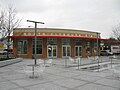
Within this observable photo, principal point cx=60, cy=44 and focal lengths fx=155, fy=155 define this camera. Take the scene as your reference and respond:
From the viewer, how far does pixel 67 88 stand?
7.62 meters

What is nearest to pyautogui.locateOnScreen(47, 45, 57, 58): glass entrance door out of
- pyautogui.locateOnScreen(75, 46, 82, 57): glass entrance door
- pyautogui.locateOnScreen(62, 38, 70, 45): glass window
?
pyautogui.locateOnScreen(62, 38, 70, 45): glass window

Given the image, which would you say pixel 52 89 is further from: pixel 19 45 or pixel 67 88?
pixel 19 45

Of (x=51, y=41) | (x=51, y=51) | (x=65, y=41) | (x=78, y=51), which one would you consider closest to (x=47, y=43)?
(x=51, y=41)

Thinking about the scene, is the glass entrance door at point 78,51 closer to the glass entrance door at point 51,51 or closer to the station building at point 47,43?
the station building at point 47,43

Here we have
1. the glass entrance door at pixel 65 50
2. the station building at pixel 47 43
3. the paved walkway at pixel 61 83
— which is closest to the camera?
the paved walkway at pixel 61 83

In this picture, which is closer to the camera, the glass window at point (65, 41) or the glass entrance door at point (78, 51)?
the glass window at point (65, 41)

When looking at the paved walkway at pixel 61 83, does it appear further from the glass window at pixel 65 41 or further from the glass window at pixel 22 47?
the glass window at pixel 65 41

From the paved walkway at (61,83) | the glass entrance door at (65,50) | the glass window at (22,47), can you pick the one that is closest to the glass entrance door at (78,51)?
the glass entrance door at (65,50)

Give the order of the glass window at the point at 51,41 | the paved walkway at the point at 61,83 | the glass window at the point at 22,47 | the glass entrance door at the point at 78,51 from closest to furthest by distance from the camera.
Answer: the paved walkway at the point at 61,83
the glass window at the point at 22,47
the glass window at the point at 51,41
the glass entrance door at the point at 78,51

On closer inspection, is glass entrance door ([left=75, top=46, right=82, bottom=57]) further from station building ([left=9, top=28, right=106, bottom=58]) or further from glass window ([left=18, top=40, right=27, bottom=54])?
glass window ([left=18, top=40, right=27, bottom=54])

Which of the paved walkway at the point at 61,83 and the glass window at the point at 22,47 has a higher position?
the glass window at the point at 22,47

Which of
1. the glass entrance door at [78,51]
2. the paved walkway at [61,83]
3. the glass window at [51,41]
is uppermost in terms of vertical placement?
the glass window at [51,41]

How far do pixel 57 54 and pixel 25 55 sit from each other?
6694 mm

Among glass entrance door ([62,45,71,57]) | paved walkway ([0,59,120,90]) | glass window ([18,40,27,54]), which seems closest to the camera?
paved walkway ([0,59,120,90])
